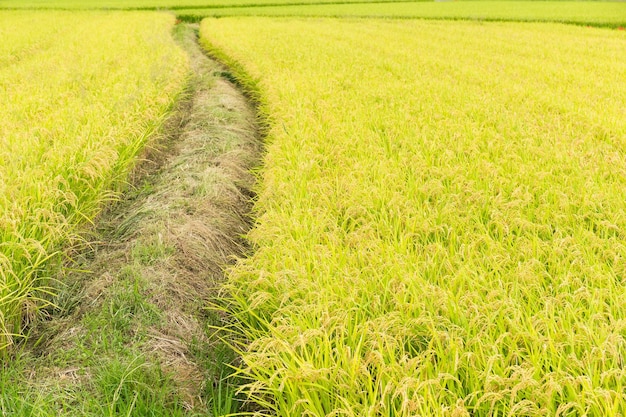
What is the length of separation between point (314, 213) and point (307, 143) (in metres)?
1.49

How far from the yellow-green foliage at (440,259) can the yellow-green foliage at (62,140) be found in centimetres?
116

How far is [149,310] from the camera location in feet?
9.39

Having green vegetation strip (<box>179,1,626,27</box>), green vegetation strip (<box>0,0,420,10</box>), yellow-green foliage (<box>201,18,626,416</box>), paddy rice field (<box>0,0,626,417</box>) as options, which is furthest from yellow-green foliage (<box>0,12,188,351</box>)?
green vegetation strip (<box>0,0,420,10</box>)

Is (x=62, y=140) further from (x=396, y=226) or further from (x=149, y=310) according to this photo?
(x=396, y=226)

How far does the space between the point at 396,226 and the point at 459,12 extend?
23332 millimetres

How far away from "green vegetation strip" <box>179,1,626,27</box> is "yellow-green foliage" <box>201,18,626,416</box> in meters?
15.7

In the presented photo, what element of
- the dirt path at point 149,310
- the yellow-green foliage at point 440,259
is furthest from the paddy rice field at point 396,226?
the dirt path at point 149,310

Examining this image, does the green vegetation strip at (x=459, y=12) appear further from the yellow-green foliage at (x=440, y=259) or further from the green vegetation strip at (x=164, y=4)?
the yellow-green foliage at (x=440, y=259)

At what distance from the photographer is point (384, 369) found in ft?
5.79

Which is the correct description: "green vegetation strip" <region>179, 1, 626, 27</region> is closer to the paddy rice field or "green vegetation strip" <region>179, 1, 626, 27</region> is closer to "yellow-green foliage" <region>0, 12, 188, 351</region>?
the paddy rice field

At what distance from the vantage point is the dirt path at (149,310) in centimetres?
226

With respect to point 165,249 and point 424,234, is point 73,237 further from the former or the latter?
point 424,234

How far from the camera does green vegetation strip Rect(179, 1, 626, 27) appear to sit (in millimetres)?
19719

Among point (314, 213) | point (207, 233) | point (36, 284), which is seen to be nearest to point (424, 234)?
point (314, 213)
